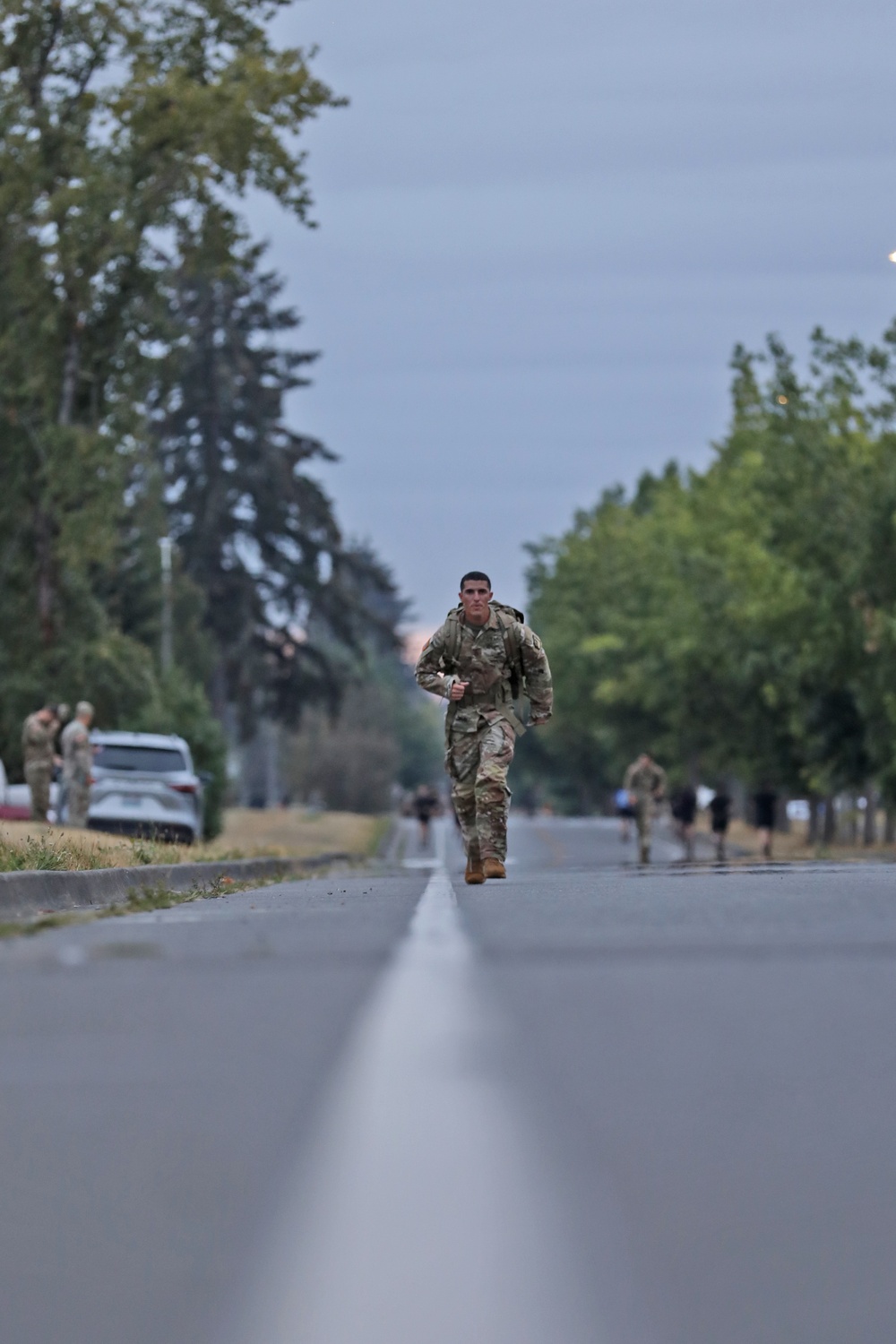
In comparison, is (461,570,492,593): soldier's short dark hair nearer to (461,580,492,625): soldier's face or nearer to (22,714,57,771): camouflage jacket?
(461,580,492,625): soldier's face

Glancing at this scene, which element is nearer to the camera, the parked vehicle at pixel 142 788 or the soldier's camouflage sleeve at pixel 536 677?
the soldier's camouflage sleeve at pixel 536 677

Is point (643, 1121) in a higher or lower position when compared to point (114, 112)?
lower

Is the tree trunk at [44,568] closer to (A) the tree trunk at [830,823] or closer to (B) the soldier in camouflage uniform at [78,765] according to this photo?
(B) the soldier in camouflage uniform at [78,765]

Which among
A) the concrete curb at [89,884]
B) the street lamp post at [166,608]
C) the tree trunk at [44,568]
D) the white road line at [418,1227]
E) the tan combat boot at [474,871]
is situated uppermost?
the street lamp post at [166,608]

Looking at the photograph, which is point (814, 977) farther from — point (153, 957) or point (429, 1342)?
point (429, 1342)

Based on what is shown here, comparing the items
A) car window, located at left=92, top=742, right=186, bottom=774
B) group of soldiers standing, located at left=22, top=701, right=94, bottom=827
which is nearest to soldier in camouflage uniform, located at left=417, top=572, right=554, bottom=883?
group of soldiers standing, located at left=22, top=701, right=94, bottom=827

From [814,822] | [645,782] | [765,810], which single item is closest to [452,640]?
[645,782]

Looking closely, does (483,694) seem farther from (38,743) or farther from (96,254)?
(96,254)

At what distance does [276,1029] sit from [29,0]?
3550 centimetres

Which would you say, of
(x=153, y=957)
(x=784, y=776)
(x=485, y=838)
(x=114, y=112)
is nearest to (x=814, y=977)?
(x=153, y=957)

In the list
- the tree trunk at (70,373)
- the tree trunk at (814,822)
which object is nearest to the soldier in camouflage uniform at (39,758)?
the tree trunk at (70,373)

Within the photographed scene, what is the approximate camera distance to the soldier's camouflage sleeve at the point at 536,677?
43.8ft

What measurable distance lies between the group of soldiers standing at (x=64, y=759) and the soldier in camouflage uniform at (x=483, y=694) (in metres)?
15.1

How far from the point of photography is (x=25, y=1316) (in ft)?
10.3
